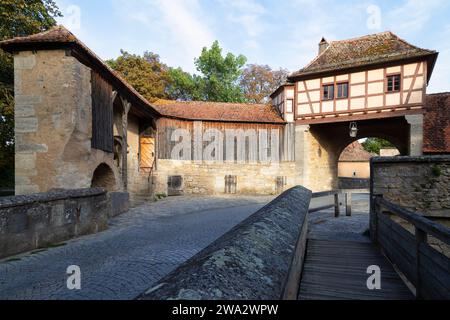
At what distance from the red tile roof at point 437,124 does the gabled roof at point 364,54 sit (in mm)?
1938

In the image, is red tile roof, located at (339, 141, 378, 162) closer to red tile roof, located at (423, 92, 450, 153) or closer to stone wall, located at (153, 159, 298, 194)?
red tile roof, located at (423, 92, 450, 153)

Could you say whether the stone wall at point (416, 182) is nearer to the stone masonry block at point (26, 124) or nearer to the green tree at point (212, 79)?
the stone masonry block at point (26, 124)

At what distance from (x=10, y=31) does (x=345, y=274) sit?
1849cm

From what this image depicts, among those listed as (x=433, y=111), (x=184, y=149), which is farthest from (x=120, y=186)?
(x=433, y=111)

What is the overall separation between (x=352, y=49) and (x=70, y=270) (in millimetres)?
18677

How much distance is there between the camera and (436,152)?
46.6 feet

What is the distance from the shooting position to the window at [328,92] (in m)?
16.2

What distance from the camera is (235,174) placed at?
17.8 meters

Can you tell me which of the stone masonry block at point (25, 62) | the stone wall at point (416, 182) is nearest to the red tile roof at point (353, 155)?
the stone wall at point (416, 182)

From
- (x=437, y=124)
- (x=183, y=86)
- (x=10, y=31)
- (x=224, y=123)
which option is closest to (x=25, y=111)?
(x=10, y=31)

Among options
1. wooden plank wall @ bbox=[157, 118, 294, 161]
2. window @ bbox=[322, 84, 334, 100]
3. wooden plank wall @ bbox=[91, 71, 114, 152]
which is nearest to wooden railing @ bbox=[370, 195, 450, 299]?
wooden plank wall @ bbox=[91, 71, 114, 152]

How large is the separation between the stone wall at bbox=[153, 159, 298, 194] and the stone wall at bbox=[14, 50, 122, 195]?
882 centimetres

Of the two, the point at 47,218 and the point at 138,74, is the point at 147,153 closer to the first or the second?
the point at 138,74

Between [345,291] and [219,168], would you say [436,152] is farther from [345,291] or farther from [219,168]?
[345,291]
